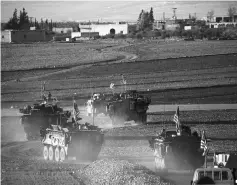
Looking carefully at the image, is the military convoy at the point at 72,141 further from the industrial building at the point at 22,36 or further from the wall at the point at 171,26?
the industrial building at the point at 22,36

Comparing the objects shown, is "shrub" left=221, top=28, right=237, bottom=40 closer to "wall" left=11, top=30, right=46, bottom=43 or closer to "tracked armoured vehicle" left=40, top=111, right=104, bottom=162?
"tracked armoured vehicle" left=40, top=111, right=104, bottom=162

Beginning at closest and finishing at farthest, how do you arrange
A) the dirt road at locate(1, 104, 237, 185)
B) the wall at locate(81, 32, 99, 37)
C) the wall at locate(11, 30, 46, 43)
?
1. the dirt road at locate(1, 104, 237, 185)
2. the wall at locate(11, 30, 46, 43)
3. the wall at locate(81, 32, 99, 37)

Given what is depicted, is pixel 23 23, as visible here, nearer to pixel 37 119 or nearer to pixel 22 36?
pixel 22 36

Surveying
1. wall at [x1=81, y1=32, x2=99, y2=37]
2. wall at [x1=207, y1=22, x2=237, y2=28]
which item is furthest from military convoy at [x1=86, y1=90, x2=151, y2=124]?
wall at [x1=81, y1=32, x2=99, y2=37]

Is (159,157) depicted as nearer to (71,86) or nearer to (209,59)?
(71,86)

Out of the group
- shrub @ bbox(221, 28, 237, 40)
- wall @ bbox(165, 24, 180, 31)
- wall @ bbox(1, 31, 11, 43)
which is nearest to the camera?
shrub @ bbox(221, 28, 237, 40)

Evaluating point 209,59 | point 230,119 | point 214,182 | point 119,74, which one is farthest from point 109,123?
point 209,59

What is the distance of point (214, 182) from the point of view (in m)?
23.0

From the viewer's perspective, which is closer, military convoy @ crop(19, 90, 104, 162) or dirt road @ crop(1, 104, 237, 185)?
dirt road @ crop(1, 104, 237, 185)

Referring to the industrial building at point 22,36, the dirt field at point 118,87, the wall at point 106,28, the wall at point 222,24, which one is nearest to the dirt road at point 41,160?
the dirt field at point 118,87

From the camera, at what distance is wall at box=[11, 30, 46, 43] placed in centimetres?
15362

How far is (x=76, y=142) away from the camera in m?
32.0

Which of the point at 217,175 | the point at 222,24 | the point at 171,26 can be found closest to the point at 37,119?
the point at 217,175

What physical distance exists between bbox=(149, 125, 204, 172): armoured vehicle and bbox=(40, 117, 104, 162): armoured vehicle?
3.62m
